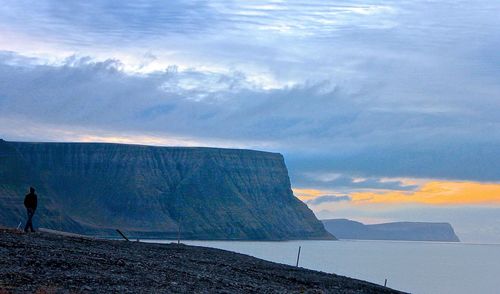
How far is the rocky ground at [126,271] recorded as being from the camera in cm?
3337

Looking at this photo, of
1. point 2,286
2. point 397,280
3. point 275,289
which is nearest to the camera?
point 2,286

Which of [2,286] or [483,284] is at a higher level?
[483,284]

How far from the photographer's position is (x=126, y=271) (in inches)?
1506

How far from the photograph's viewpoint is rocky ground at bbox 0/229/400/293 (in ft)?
109

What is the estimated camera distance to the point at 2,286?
1195 inches

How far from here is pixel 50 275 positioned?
3394 centimetres

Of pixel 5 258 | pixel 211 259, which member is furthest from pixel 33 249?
pixel 211 259

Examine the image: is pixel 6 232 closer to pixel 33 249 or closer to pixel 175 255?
pixel 33 249

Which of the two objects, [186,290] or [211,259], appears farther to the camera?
[211,259]

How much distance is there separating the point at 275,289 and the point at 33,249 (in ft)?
36.6

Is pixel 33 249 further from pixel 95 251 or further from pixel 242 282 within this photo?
pixel 242 282

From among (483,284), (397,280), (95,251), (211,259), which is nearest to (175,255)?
(211,259)

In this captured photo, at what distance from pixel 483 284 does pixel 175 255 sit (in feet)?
292

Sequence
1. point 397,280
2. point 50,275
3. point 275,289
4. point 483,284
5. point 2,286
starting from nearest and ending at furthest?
point 2,286 < point 50,275 < point 275,289 < point 397,280 < point 483,284
